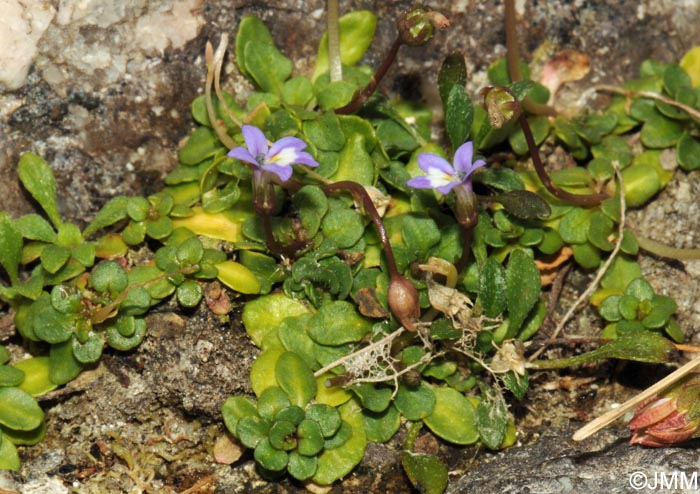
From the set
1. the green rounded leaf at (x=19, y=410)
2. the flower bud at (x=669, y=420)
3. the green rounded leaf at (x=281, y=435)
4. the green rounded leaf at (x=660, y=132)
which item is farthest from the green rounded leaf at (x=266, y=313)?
the green rounded leaf at (x=660, y=132)

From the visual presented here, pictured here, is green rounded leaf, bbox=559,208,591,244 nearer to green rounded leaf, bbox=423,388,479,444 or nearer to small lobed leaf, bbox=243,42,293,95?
green rounded leaf, bbox=423,388,479,444

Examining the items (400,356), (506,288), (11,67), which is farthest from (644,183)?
(11,67)

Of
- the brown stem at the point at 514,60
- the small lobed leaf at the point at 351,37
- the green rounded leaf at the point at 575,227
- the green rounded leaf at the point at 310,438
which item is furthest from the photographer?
the small lobed leaf at the point at 351,37

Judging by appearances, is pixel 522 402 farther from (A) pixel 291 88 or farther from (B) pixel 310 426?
(A) pixel 291 88

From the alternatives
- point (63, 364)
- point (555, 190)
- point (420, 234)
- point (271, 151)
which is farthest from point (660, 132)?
point (63, 364)

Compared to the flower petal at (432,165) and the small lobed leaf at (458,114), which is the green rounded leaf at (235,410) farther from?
the small lobed leaf at (458,114)

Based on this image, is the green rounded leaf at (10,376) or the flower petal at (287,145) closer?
the flower petal at (287,145)

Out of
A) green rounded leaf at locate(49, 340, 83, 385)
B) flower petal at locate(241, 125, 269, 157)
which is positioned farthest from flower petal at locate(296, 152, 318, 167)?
green rounded leaf at locate(49, 340, 83, 385)

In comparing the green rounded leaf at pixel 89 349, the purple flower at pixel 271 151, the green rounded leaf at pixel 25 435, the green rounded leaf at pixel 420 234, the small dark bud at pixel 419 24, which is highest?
the small dark bud at pixel 419 24
